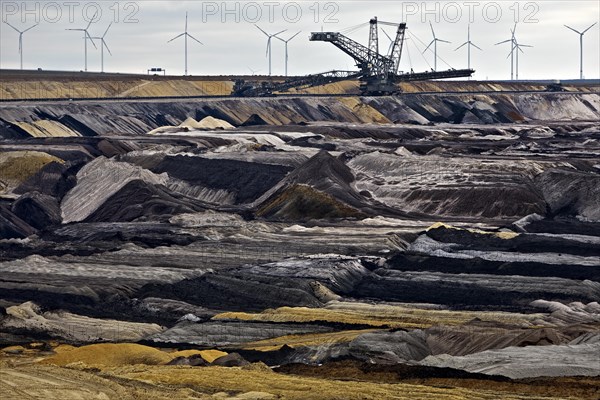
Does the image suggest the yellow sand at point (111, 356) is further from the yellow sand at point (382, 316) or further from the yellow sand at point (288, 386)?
the yellow sand at point (382, 316)

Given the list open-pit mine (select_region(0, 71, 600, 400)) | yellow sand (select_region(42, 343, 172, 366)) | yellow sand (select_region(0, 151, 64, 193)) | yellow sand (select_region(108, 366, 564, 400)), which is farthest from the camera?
yellow sand (select_region(0, 151, 64, 193))

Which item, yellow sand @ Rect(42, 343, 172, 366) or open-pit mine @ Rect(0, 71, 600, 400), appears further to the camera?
yellow sand @ Rect(42, 343, 172, 366)

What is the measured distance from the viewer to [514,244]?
52.1 meters

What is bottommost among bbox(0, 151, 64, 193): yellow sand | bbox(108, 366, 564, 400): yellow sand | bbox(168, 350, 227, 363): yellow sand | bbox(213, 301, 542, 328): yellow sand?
bbox(168, 350, 227, 363): yellow sand

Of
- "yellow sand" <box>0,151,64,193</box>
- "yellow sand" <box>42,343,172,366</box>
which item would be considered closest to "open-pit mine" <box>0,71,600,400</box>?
"yellow sand" <box>42,343,172,366</box>

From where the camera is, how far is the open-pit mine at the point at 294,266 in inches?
1159

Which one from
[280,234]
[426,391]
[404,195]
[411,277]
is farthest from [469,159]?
[426,391]

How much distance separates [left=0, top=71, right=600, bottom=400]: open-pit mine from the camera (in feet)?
96.6

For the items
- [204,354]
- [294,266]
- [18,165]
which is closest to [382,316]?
[204,354]

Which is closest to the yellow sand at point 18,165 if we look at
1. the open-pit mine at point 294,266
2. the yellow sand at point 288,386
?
the open-pit mine at point 294,266

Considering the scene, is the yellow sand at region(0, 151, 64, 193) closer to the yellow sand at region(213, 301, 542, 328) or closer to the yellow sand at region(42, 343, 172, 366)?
the yellow sand at region(213, 301, 542, 328)

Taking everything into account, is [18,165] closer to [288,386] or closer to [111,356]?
[111,356]

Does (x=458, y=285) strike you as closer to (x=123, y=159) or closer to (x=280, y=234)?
(x=280, y=234)

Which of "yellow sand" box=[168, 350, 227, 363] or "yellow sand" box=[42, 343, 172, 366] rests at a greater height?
"yellow sand" box=[42, 343, 172, 366]
